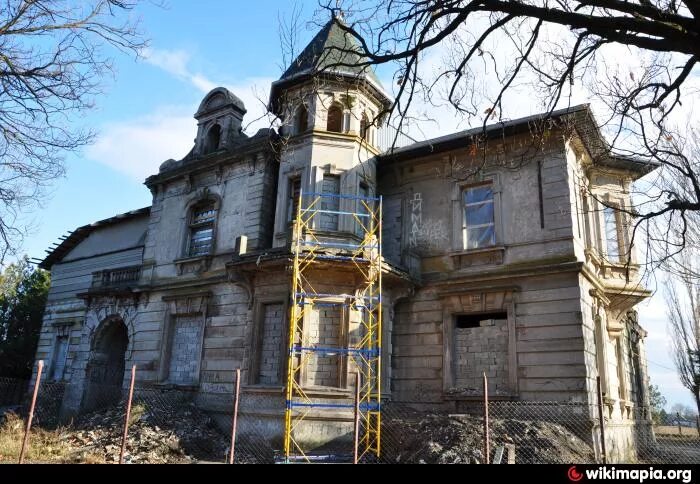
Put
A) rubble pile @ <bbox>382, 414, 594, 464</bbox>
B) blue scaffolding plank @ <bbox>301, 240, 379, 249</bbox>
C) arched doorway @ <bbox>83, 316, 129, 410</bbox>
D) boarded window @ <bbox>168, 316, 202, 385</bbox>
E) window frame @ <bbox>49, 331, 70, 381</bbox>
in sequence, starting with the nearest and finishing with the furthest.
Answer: rubble pile @ <bbox>382, 414, 594, 464</bbox>
blue scaffolding plank @ <bbox>301, 240, 379, 249</bbox>
boarded window @ <bbox>168, 316, 202, 385</bbox>
arched doorway @ <bbox>83, 316, 129, 410</bbox>
window frame @ <bbox>49, 331, 70, 381</bbox>

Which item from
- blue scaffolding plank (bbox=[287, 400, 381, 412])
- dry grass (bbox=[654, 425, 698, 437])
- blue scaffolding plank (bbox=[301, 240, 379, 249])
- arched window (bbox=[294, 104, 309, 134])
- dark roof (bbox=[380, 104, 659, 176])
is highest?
arched window (bbox=[294, 104, 309, 134])

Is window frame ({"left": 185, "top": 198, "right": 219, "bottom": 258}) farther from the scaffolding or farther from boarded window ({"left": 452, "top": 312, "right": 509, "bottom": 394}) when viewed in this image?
boarded window ({"left": 452, "top": 312, "right": 509, "bottom": 394})

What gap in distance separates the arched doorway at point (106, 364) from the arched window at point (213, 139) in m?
7.54

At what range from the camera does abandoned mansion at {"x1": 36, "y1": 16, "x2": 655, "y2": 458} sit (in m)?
13.8

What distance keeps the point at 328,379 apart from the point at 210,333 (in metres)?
4.97

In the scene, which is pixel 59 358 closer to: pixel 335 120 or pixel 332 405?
pixel 335 120

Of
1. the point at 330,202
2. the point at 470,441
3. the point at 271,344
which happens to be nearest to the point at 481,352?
the point at 470,441

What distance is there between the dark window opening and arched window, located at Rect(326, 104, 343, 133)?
740 centimetres

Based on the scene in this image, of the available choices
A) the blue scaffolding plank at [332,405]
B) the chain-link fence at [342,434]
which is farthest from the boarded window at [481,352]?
the blue scaffolding plank at [332,405]

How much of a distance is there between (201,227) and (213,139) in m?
3.64

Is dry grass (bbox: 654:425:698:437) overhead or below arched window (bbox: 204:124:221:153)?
below

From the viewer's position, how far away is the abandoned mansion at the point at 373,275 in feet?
45.4

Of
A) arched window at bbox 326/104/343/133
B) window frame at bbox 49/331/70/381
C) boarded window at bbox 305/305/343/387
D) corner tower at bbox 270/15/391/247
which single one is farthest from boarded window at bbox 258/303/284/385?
window frame at bbox 49/331/70/381

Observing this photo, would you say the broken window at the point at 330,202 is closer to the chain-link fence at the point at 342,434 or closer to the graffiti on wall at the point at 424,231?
the graffiti on wall at the point at 424,231
